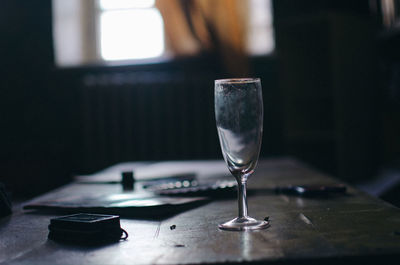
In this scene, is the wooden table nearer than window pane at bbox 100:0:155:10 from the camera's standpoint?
Yes

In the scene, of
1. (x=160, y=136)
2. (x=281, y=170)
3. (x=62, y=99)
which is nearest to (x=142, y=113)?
(x=160, y=136)

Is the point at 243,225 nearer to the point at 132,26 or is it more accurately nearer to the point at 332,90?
the point at 332,90

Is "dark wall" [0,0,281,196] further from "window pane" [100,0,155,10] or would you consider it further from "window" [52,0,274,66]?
"window pane" [100,0,155,10]

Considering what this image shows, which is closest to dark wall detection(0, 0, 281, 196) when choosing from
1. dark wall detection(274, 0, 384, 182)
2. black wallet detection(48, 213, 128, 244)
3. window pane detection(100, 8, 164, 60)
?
window pane detection(100, 8, 164, 60)

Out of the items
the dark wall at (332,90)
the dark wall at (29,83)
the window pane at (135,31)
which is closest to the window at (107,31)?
the window pane at (135,31)

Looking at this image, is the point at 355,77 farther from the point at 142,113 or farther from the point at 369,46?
the point at 142,113

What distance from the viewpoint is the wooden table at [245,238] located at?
0.57 meters

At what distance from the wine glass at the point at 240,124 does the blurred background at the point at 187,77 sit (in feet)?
8.13

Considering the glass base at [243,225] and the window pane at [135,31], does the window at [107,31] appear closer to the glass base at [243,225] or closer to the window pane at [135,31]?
the window pane at [135,31]

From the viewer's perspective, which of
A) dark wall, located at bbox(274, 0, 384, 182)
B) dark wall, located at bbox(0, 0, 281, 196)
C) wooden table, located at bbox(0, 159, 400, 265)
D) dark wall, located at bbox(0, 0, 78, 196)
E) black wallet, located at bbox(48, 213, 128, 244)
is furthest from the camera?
dark wall, located at bbox(0, 0, 78, 196)

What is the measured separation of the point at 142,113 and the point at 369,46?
5.07 ft

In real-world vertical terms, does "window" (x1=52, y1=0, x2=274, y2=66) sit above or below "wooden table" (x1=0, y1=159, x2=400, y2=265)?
above

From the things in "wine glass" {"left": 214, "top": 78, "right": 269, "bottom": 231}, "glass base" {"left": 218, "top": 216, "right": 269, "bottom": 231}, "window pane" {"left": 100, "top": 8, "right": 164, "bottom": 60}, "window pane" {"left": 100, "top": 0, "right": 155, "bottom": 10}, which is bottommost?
"glass base" {"left": 218, "top": 216, "right": 269, "bottom": 231}

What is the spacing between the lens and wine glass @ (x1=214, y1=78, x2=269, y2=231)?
736 millimetres
